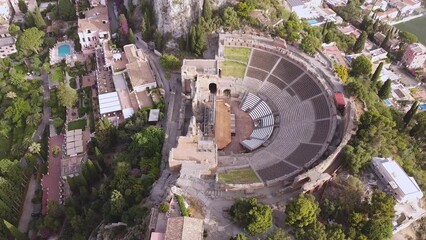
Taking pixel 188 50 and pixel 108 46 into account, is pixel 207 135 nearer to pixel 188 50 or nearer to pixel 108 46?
pixel 188 50

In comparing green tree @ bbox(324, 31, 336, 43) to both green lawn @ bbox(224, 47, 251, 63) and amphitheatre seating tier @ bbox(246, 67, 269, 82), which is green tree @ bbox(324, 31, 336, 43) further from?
amphitheatre seating tier @ bbox(246, 67, 269, 82)

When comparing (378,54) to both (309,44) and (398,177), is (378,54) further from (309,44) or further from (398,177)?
(398,177)

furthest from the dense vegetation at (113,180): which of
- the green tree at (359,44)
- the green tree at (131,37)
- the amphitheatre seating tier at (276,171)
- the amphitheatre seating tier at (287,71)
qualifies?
the green tree at (359,44)

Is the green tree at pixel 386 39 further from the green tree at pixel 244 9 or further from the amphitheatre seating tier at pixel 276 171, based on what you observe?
the amphitheatre seating tier at pixel 276 171

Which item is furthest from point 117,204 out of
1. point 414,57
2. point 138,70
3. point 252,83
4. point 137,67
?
point 414,57

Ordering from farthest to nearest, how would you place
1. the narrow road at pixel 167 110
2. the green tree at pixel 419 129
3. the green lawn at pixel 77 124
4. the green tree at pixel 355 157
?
the green lawn at pixel 77 124
the green tree at pixel 419 129
the narrow road at pixel 167 110
the green tree at pixel 355 157

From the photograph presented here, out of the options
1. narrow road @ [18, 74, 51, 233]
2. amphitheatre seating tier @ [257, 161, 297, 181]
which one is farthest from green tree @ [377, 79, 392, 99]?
narrow road @ [18, 74, 51, 233]
